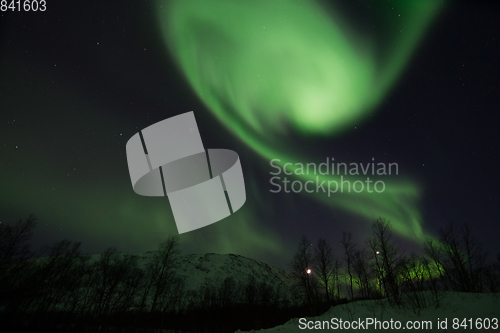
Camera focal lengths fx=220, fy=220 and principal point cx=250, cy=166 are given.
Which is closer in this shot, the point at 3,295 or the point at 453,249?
the point at 3,295

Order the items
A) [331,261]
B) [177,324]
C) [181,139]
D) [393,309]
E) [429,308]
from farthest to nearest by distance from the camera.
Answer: [177,324], [331,261], [181,139], [393,309], [429,308]

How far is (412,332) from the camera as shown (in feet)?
32.2

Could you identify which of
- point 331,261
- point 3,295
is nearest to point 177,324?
point 3,295

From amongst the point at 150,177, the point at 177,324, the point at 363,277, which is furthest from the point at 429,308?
the point at 177,324

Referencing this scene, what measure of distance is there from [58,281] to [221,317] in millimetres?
30299

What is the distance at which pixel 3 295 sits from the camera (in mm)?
29078

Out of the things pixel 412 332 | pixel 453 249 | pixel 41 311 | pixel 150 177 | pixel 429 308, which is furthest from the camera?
pixel 453 249

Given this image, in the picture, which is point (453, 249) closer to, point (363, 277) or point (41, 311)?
point (363, 277)

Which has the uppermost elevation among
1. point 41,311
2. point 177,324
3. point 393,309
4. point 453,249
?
point 453,249

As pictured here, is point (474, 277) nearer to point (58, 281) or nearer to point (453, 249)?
point (453, 249)

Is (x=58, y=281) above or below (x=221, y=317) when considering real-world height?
above

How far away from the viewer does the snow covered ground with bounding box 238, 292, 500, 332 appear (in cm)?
943

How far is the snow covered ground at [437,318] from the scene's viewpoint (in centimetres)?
943

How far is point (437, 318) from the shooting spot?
1055 centimetres
